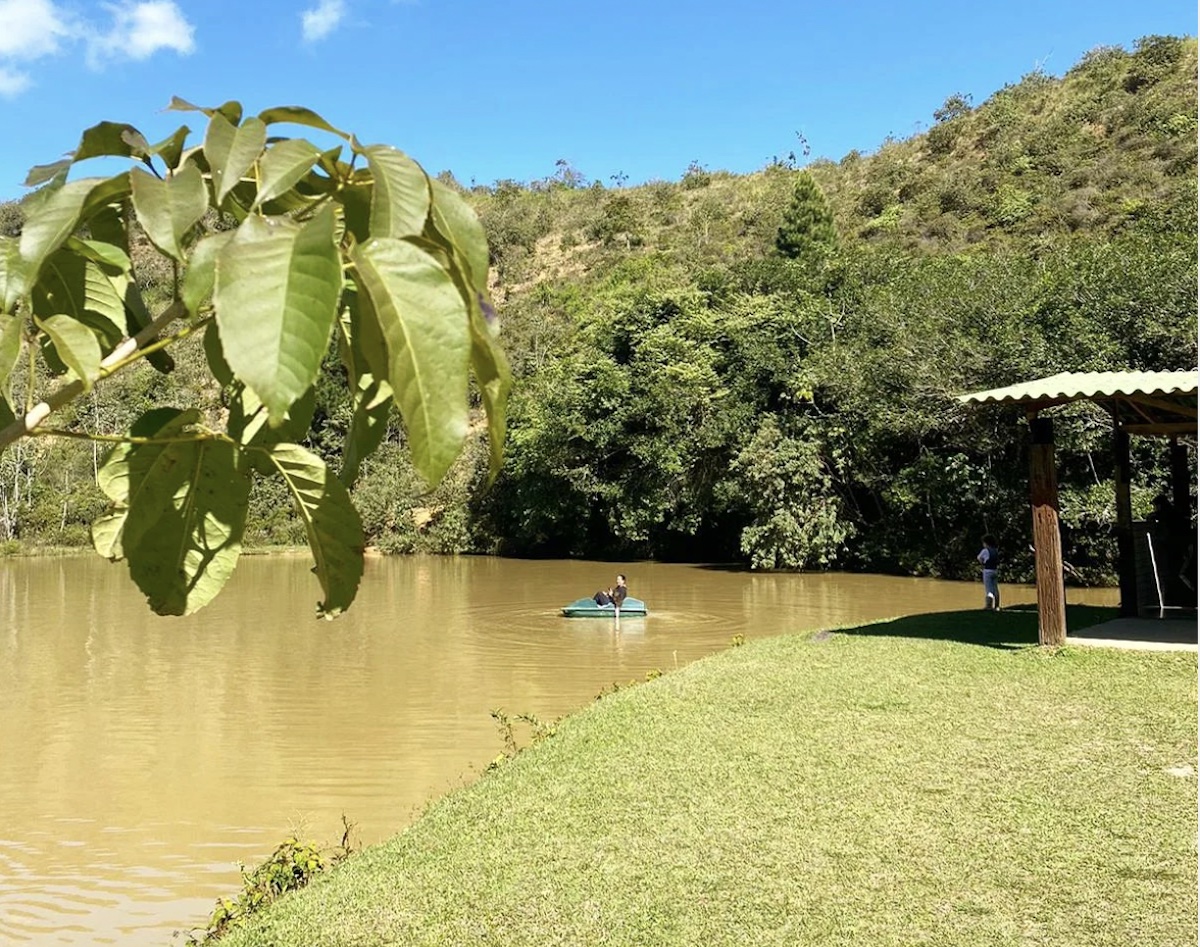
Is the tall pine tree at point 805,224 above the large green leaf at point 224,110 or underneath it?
above

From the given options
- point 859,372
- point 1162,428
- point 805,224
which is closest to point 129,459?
point 1162,428

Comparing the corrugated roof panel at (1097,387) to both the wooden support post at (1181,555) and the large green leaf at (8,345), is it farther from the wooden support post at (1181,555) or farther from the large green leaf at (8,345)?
the large green leaf at (8,345)

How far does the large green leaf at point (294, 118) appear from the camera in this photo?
2.43 feet

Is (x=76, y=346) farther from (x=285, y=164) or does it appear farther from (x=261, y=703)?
(x=261, y=703)

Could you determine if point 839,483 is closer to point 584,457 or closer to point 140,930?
point 584,457

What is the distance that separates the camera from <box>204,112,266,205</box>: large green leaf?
675 mm

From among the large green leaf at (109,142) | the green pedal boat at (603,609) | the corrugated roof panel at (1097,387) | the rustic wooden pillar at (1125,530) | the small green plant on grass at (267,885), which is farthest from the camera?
the green pedal boat at (603,609)

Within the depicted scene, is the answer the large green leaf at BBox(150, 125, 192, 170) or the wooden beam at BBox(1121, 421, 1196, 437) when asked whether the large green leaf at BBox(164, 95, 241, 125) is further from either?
the wooden beam at BBox(1121, 421, 1196, 437)

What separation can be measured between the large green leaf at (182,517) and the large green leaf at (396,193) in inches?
10.3

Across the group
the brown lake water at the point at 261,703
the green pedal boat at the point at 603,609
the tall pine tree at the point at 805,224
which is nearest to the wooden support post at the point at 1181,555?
the brown lake water at the point at 261,703

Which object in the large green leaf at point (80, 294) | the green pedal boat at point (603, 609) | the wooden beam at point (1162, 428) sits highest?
the wooden beam at point (1162, 428)

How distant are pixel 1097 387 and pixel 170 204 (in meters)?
9.56

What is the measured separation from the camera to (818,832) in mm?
5184

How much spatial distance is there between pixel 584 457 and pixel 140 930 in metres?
22.2
